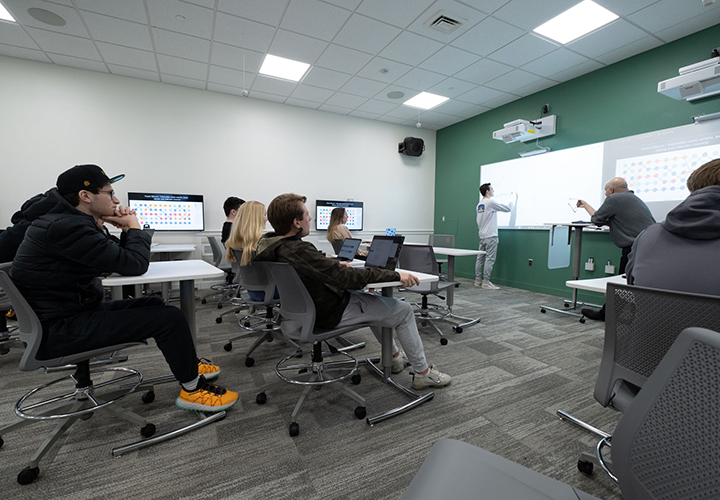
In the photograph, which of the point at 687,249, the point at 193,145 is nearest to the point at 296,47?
the point at 193,145

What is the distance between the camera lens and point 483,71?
436 cm

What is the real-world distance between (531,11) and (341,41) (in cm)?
193

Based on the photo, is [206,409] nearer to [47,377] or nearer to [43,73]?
[47,377]

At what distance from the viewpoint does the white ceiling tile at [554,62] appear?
3936 mm

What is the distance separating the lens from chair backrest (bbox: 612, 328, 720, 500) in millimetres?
423

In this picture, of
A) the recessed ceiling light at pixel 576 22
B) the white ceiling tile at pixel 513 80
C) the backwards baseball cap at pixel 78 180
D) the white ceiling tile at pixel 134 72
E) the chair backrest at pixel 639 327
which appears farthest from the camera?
the white ceiling tile at pixel 513 80

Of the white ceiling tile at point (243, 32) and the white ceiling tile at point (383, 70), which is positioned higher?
the white ceiling tile at point (383, 70)

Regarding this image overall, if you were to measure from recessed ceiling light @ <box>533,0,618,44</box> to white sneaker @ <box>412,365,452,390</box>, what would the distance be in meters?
3.61

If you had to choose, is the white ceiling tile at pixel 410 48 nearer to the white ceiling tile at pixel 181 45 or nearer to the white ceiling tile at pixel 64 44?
the white ceiling tile at pixel 181 45

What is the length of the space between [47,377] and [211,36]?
3508 mm

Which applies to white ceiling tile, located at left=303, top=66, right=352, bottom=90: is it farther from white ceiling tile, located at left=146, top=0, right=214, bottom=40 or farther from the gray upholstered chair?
the gray upholstered chair

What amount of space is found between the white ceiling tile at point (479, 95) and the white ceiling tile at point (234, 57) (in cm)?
308

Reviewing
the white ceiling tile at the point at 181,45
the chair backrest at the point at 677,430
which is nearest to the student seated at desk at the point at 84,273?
the chair backrest at the point at 677,430

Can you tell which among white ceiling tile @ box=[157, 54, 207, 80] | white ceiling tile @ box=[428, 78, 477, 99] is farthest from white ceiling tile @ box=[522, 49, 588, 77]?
white ceiling tile @ box=[157, 54, 207, 80]
